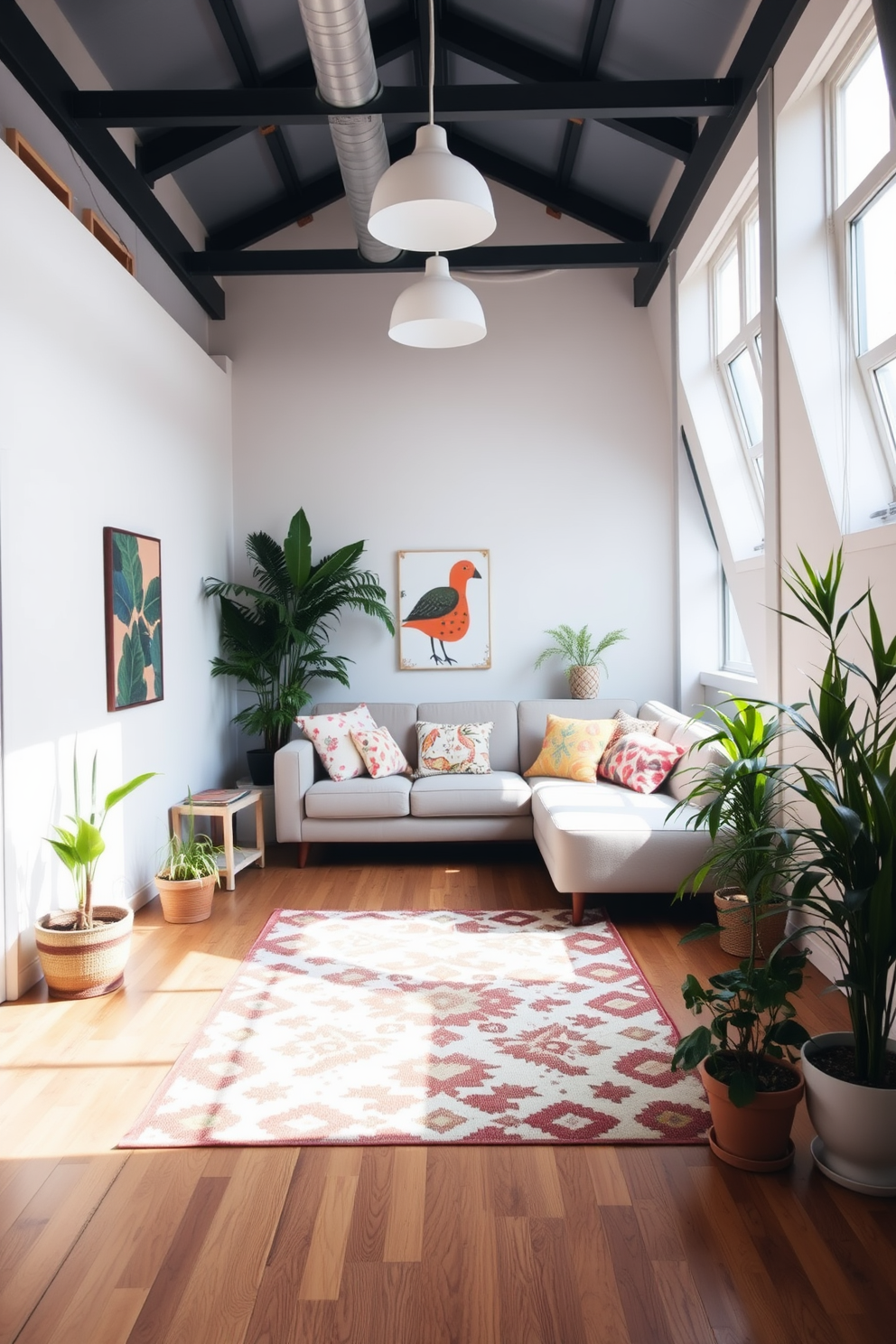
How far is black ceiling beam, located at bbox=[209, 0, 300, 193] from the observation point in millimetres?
4266

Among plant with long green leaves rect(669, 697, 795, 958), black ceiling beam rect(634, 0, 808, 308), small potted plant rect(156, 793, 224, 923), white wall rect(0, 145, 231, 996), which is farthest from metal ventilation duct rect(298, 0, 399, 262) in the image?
small potted plant rect(156, 793, 224, 923)

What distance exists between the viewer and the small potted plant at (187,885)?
13.9 ft

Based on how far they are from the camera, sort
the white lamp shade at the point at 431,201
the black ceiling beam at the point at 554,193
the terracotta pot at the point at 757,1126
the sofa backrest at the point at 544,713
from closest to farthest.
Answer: the terracotta pot at the point at 757,1126, the white lamp shade at the point at 431,201, the sofa backrest at the point at 544,713, the black ceiling beam at the point at 554,193

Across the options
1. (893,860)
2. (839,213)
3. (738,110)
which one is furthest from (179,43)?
(893,860)

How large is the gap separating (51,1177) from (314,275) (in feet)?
18.0

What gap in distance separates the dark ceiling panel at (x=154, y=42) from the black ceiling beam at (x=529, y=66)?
3.76 ft

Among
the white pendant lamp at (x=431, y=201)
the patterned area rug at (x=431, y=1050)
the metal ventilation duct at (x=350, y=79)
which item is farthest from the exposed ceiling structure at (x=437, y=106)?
the patterned area rug at (x=431, y=1050)

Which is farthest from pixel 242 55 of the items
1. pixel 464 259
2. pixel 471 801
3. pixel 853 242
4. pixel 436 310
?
pixel 471 801

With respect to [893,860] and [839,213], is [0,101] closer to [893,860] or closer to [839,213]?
[839,213]

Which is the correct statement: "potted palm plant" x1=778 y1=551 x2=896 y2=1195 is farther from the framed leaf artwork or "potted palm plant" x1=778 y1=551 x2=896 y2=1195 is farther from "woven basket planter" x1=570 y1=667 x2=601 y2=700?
"woven basket planter" x1=570 y1=667 x2=601 y2=700

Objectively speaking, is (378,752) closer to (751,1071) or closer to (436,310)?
(436,310)

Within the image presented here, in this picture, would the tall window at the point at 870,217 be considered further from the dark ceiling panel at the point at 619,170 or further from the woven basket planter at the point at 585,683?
the woven basket planter at the point at 585,683

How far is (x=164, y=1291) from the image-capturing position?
1880 mm

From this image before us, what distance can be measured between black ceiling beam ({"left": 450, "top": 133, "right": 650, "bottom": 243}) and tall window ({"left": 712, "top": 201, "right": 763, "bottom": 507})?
1207 millimetres
